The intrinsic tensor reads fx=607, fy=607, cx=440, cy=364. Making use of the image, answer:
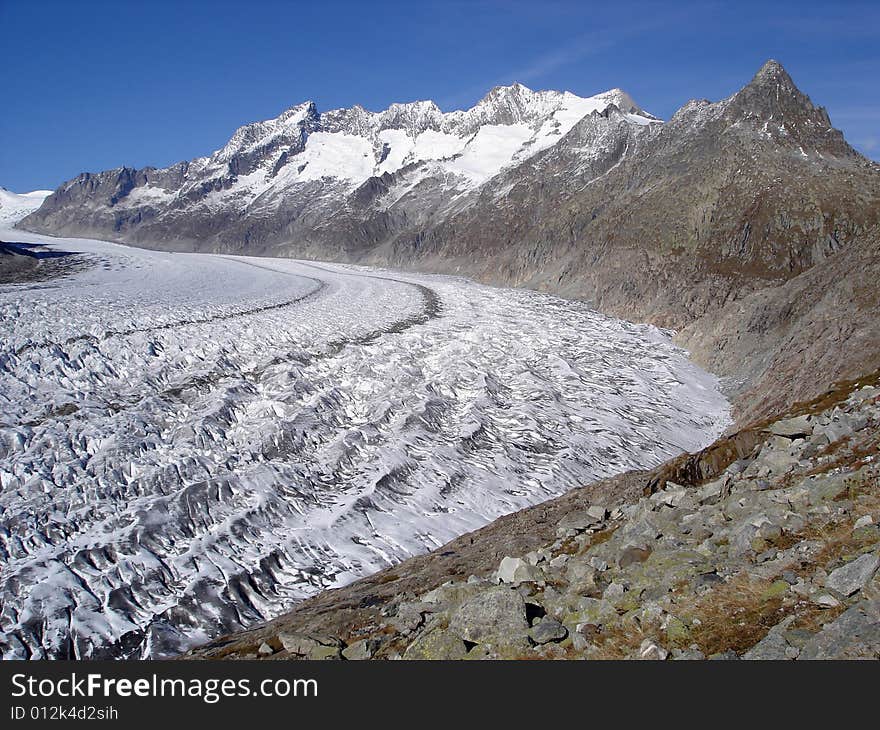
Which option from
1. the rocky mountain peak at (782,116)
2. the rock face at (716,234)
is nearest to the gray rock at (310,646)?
the rock face at (716,234)

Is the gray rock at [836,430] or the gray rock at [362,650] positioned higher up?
the gray rock at [836,430]

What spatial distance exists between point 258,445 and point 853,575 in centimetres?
2058

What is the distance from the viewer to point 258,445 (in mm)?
23625

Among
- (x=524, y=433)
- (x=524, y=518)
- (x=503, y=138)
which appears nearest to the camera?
(x=524, y=518)

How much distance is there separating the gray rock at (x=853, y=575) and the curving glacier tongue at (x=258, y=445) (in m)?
13.1

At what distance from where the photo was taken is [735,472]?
12016 mm

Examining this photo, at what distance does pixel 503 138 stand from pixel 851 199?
457 feet

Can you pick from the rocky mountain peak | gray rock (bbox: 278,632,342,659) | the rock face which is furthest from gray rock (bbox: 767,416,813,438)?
the rocky mountain peak

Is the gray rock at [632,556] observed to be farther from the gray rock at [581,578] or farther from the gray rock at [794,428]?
the gray rock at [794,428]

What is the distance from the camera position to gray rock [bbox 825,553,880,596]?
652 cm

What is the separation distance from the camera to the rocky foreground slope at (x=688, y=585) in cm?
666

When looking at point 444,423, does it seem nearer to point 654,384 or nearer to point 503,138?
point 654,384

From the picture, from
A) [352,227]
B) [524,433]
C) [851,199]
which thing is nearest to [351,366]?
[524,433]

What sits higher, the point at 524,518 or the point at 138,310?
the point at 138,310
